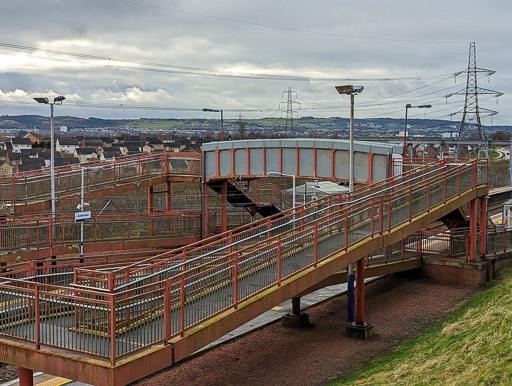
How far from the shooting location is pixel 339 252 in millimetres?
17656

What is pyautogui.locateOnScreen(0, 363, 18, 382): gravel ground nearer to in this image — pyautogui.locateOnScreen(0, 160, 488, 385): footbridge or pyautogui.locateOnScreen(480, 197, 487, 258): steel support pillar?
pyautogui.locateOnScreen(0, 160, 488, 385): footbridge

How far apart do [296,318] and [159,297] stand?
927cm

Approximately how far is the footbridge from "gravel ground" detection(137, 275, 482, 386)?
1.42 m

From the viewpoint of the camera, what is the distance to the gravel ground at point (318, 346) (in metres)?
16.1

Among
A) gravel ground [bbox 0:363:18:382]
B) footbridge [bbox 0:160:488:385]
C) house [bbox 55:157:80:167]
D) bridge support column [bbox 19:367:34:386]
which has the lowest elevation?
gravel ground [bbox 0:363:18:382]

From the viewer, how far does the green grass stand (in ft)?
38.2

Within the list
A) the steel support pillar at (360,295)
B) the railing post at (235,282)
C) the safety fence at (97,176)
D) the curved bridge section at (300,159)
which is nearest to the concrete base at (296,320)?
the steel support pillar at (360,295)

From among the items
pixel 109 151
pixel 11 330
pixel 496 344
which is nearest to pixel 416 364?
pixel 496 344

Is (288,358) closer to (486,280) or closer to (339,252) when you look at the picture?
(339,252)

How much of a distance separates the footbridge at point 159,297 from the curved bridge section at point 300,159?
26.7 feet

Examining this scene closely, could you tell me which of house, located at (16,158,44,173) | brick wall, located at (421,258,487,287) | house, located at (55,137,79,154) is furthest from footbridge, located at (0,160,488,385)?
house, located at (55,137,79,154)

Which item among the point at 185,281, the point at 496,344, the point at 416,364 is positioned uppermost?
the point at 185,281

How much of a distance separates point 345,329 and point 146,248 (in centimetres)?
1381

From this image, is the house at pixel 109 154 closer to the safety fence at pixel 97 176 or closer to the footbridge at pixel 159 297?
the safety fence at pixel 97 176
